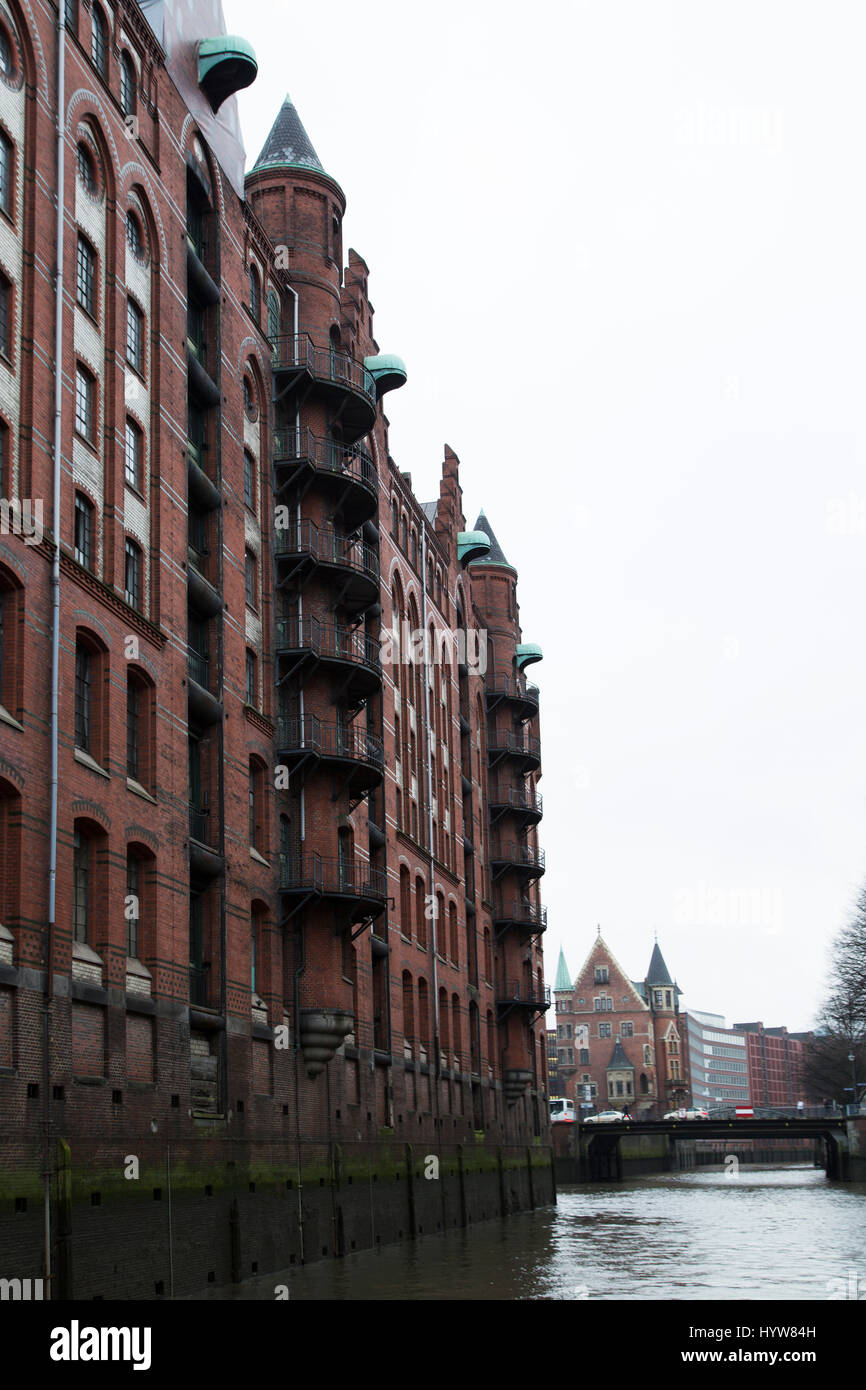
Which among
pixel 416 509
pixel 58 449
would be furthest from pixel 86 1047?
pixel 416 509

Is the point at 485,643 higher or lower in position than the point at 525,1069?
higher

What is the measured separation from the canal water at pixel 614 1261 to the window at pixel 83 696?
381 inches

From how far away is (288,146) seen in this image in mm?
40531

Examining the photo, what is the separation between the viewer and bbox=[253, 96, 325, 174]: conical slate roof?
4016cm

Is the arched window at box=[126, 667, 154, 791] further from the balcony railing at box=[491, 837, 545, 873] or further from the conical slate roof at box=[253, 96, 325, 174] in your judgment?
the balcony railing at box=[491, 837, 545, 873]

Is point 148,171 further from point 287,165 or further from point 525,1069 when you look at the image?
point 525,1069

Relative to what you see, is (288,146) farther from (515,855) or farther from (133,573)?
(515,855)

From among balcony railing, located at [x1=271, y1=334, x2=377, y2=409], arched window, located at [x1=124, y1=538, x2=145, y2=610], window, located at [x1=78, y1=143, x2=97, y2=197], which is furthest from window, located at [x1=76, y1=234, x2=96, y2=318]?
balcony railing, located at [x1=271, y1=334, x2=377, y2=409]

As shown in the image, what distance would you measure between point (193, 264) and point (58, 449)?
993cm

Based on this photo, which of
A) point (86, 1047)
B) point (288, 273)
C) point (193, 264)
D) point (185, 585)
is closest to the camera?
point (86, 1047)

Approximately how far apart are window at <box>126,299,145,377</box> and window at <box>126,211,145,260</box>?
1132 mm

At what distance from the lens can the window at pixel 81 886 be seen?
23.5 m

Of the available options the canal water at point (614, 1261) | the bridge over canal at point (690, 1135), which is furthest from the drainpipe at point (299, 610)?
the bridge over canal at point (690, 1135)
